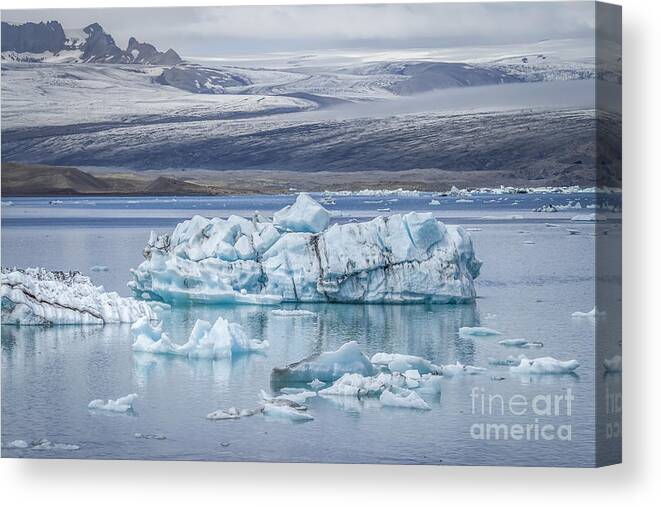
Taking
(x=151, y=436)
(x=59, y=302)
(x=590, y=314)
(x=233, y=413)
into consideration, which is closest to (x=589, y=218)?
(x=590, y=314)

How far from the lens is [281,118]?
12.5m

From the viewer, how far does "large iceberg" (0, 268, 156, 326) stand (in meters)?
12.4

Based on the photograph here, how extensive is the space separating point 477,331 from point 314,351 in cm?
133

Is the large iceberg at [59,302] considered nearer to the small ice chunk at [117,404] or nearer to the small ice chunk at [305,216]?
the small ice chunk at [117,404]

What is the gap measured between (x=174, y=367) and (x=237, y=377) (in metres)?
0.55

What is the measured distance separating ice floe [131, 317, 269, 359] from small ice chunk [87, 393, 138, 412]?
45 cm

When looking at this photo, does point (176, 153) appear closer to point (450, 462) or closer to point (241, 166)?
point (241, 166)

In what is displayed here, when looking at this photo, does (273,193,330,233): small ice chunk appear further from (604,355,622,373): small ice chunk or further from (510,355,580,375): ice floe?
(604,355,622,373): small ice chunk

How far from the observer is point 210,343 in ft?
39.5

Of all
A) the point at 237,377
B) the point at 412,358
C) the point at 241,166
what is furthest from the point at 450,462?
the point at 241,166

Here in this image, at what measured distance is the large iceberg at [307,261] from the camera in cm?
1205

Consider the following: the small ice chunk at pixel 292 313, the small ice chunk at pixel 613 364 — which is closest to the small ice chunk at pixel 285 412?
the small ice chunk at pixel 292 313

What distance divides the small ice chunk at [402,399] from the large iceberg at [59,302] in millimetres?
2183

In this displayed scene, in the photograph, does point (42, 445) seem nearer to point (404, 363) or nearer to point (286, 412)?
point (286, 412)
